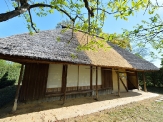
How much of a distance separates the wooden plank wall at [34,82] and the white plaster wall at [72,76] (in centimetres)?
154

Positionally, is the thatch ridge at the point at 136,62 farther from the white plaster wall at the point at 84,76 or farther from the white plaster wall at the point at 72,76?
the white plaster wall at the point at 72,76

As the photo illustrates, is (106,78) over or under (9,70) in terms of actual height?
under

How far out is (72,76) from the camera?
7.54m

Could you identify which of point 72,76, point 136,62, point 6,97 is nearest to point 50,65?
point 72,76

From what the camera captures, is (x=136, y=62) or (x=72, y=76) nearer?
(x=72, y=76)

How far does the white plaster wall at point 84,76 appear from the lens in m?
7.92

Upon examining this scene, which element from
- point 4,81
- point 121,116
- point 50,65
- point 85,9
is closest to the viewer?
point 85,9

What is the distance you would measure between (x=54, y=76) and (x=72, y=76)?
1256 millimetres

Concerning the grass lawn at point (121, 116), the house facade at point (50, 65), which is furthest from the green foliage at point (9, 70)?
the grass lawn at point (121, 116)

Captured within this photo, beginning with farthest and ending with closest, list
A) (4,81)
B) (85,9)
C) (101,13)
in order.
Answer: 1. (4,81)
2. (85,9)
3. (101,13)

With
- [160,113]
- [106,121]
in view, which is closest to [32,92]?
[106,121]

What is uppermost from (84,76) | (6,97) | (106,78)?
(84,76)

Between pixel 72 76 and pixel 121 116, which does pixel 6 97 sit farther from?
pixel 121 116

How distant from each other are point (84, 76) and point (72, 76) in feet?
3.29
